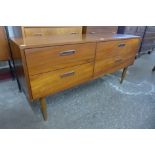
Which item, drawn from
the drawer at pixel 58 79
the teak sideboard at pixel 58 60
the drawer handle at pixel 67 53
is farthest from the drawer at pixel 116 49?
the drawer handle at pixel 67 53

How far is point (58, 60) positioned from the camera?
2.86ft

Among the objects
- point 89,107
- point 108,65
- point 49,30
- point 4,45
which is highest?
point 49,30

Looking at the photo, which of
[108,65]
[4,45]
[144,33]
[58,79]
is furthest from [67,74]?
[144,33]

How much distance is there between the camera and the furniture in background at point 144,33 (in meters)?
2.22

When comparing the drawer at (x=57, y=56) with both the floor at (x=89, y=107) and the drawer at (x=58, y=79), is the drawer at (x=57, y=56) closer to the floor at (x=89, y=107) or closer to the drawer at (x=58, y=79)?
the drawer at (x=58, y=79)

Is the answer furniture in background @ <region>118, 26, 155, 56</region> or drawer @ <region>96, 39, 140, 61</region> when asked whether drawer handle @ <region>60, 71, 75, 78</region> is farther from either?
furniture in background @ <region>118, 26, 155, 56</region>

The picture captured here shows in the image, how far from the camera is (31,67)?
0.78 m

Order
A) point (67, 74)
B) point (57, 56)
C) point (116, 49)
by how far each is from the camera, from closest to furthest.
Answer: point (57, 56)
point (67, 74)
point (116, 49)

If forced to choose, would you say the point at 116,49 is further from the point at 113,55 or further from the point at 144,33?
the point at 144,33

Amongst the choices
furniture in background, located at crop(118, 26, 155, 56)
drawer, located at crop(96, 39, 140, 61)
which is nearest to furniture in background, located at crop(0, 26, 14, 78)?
drawer, located at crop(96, 39, 140, 61)

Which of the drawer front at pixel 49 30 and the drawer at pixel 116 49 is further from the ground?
the drawer front at pixel 49 30

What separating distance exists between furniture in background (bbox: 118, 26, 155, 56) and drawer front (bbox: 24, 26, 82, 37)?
1.15 metres

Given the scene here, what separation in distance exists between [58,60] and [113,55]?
0.61 meters

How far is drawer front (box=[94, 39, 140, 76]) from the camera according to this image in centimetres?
111
